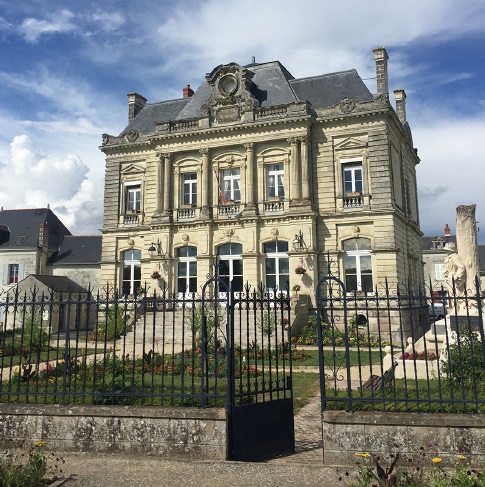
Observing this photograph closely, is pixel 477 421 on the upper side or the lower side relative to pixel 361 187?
lower

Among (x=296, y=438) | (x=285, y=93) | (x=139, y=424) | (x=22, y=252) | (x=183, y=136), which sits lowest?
(x=296, y=438)

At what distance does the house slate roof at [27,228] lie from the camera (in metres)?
37.6

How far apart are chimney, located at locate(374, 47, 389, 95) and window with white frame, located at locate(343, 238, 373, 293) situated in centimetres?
847

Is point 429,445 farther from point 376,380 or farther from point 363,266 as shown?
point 363,266

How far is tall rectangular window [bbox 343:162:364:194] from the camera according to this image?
77.2 feet

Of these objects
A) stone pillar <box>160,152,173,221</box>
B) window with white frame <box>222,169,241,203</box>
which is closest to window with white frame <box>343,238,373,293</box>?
window with white frame <box>222,169,241,203</box>

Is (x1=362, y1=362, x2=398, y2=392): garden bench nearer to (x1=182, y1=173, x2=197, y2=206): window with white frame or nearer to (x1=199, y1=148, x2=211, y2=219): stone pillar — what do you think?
(x1=199, y1=148, x2=211, y2=219): stone pillar

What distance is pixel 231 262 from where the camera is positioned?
24.5 metres

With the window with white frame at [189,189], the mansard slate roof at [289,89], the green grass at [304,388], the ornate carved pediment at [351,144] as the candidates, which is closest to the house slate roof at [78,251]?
the mansard slate roof at [289,89]

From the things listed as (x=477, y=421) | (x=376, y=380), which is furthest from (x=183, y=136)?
(x=477, y=421)

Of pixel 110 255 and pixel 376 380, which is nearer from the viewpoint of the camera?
pixel 376 380

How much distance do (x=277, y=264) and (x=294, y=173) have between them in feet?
15.6

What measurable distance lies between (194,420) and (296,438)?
6.62 ft

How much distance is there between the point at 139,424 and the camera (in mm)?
6551
